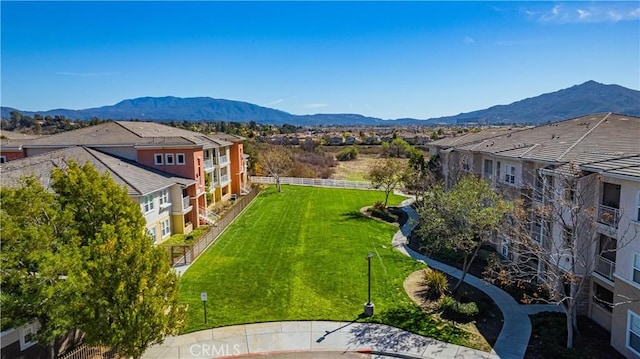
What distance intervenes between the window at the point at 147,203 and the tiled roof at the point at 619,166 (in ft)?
82.2

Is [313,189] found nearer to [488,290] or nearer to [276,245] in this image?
[276,245]

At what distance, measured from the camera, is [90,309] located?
11633 mm

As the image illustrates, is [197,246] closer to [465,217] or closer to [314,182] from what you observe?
[465,217]

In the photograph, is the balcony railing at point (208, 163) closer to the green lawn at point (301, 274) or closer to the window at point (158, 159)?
the window at point (158, 159)

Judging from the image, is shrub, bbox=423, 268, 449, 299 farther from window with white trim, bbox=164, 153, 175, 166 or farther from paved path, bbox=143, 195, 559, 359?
window with white trim, bbox=164, 153, 175, 166

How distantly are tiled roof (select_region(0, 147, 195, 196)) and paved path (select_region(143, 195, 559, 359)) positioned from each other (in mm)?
12138

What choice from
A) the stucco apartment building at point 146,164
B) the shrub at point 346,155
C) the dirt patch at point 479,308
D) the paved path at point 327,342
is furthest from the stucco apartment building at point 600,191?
the shrub at point 346,155

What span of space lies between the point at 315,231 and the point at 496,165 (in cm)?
1523

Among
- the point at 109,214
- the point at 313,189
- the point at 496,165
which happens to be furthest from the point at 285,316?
the point at 313,189

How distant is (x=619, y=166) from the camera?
1543cm

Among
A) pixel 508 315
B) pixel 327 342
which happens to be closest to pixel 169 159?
pixel 327 342

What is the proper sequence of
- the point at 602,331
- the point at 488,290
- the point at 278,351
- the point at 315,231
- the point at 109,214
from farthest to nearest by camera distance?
the point at 315,231 → the point at 488,290 → the point at 602,331 → the point at 278,351 → the point at 109,214

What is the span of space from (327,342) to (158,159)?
23324mm

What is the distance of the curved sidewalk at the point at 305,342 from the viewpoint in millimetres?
15477
